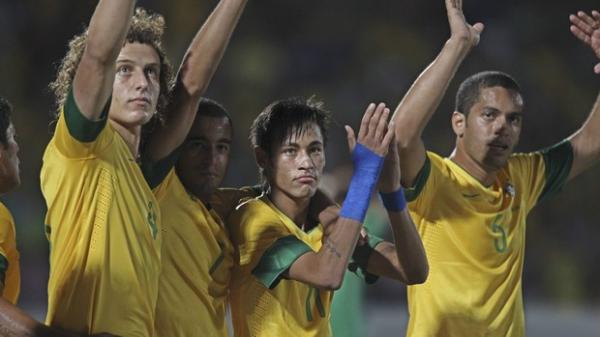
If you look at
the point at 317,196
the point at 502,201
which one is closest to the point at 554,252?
the point at 502,201

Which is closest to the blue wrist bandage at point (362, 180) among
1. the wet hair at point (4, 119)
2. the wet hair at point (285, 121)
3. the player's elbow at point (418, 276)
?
the wet hair at point (285, 121)

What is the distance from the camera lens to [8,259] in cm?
377

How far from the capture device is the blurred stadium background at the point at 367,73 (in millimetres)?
9484

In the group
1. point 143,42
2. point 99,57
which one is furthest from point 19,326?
point 143,42

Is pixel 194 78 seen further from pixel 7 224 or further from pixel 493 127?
pixel 493 127

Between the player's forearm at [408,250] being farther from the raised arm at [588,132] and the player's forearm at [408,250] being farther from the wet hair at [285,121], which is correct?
the raised arm at [588,132]

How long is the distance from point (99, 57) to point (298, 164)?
41.5 inches

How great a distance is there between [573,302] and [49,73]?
4982mm

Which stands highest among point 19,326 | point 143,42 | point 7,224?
point 143,42

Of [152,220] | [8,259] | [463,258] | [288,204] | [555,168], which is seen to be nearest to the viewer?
[152,220]

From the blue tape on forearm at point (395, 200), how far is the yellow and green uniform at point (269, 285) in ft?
1.15

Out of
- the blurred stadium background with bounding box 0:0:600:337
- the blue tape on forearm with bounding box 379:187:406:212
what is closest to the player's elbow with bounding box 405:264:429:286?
the blue tape on forearm with bounding box 379:187:406:212

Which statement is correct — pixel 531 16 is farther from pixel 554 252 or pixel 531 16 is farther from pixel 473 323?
pixel 473 323

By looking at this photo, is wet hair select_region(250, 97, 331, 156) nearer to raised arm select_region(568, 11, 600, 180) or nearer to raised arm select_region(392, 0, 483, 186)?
raised arm select_region(392, 0, 483, 186)
